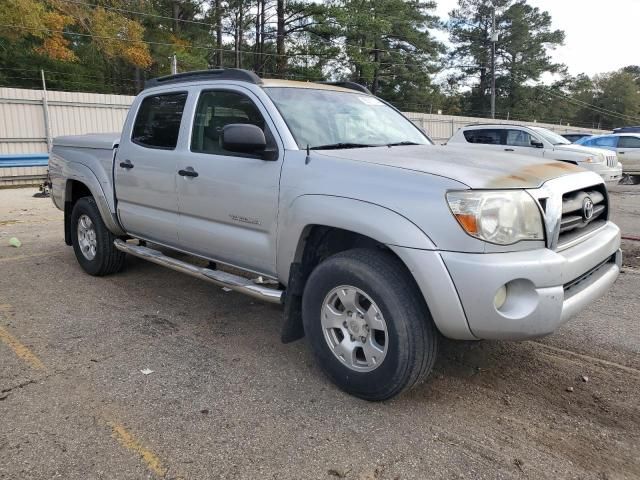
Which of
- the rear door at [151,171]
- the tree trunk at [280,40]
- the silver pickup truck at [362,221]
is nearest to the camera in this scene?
the silver pickup truck at [362,221]

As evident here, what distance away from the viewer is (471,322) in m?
2.79

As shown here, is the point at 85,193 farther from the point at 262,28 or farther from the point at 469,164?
the point at 262,28

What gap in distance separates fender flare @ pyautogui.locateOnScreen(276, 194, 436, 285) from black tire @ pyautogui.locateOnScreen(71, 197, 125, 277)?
2695mm

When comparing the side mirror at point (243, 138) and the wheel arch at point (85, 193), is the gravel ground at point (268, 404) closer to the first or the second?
the wheel arch at point (85, 193)

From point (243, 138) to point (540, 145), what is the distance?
12327 millimetres

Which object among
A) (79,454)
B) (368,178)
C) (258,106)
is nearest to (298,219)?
(368,178)

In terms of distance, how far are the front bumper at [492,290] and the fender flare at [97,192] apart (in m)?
3.49

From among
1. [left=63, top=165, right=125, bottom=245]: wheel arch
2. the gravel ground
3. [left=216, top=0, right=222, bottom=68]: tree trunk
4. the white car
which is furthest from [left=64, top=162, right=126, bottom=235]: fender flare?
[left=216, top=0, right=222, bottom=68]: tree trunk

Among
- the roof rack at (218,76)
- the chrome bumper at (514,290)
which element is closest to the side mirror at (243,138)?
the roof rack at (218,76)

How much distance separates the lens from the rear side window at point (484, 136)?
47.7ft

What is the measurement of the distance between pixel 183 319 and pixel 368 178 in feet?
7.63

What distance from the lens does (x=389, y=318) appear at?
2.95 m

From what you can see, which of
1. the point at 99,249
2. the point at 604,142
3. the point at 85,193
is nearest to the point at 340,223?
the point at 99,249

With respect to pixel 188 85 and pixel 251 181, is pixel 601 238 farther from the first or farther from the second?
pixel 188 85
